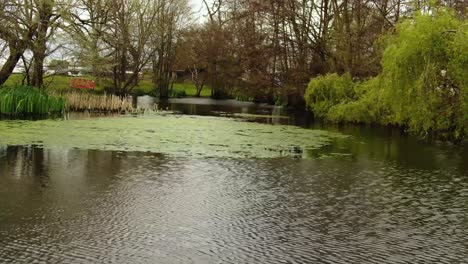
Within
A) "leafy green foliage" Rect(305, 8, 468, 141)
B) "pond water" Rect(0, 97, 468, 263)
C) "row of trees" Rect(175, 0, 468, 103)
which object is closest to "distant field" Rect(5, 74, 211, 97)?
"row of trees" Rect(175, 0, 468, 103)

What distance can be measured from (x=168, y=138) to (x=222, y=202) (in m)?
8.44

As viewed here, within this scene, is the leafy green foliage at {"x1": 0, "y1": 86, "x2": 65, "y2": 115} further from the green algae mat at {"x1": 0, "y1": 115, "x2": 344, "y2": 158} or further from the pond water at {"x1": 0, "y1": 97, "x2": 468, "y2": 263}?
the pond water at {"x1": 0, "y1": 97, "x2": 468, "y2": 263}

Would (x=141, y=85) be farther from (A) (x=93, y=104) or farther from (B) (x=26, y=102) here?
(B) (x=26, y=102)

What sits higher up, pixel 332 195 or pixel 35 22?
pixel 35 22

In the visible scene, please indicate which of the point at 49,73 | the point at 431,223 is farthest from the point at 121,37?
the point at 431,223

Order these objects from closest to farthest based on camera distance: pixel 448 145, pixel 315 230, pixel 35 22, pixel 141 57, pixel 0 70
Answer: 1. pixel 315 230
2. pixel 448 145
3. pixel 35 22
4. pixel 0 70
5. pixel 141 57

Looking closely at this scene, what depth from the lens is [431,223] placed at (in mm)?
7410

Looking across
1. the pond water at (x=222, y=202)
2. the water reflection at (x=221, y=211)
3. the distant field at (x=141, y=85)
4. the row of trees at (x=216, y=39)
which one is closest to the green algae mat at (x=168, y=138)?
the pond water at (x=222, y=202)

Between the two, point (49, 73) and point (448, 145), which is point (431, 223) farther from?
point (49, 73)

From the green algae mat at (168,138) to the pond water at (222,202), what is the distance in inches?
3.7

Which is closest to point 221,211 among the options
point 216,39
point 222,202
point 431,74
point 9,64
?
point 222,202

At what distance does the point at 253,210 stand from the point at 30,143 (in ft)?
26.8

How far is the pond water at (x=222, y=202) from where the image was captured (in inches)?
228

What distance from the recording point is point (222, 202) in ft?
26.8
